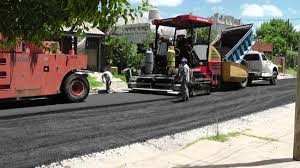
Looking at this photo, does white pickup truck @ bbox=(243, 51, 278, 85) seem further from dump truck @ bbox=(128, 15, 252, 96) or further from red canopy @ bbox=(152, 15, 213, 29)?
red canopy @ bbox=(152, 15, 213, 29)

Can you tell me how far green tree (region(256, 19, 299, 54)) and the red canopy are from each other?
6028 centimetres

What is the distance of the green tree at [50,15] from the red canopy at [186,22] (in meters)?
16.9

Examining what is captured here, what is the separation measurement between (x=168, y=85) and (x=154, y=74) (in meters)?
1.56

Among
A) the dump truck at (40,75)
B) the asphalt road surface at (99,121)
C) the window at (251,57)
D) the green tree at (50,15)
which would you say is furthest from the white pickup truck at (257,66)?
the green tree at (50,15)

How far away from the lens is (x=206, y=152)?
8.77 m

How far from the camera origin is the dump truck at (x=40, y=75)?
569 inches

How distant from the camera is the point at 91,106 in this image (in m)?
15.3

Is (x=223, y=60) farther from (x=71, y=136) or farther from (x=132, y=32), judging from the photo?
(x=132, y=32)

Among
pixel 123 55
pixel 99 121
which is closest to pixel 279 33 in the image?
pixel 123 55

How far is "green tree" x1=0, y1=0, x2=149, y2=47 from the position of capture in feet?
9.39

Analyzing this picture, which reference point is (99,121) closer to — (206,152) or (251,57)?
(206,152)

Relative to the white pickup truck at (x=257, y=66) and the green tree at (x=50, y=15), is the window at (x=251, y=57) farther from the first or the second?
the green tree at (x=50, y=15)

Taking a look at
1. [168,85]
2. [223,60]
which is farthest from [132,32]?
[168,85]

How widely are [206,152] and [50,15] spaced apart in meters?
6.25
